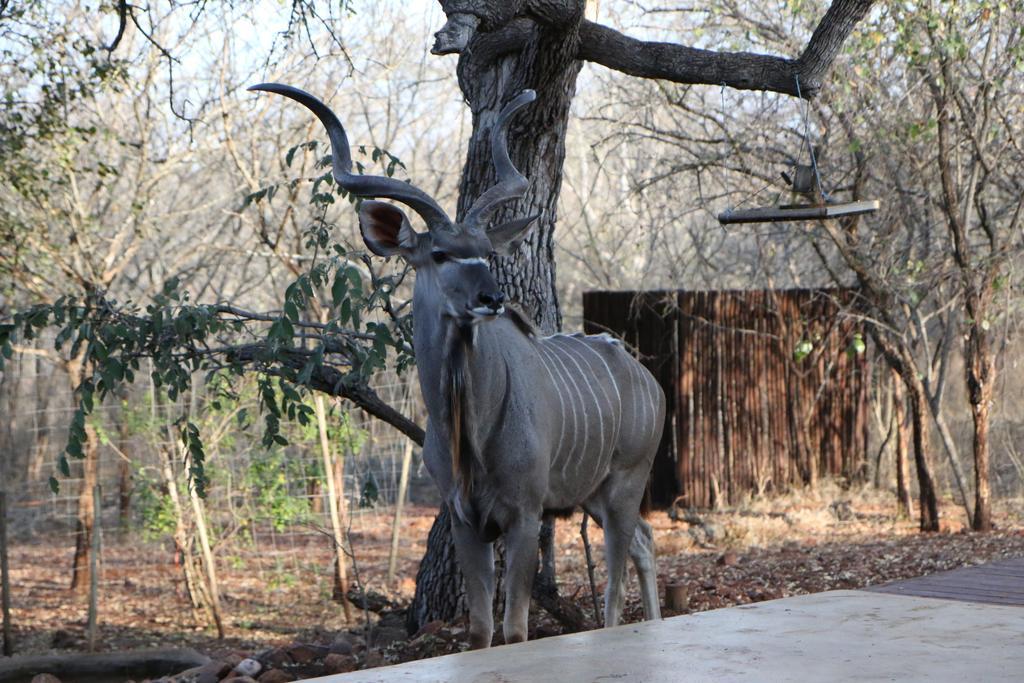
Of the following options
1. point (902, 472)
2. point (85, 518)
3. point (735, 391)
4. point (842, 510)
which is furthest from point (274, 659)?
point (735, 391)

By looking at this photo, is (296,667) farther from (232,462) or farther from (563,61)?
(232,462)

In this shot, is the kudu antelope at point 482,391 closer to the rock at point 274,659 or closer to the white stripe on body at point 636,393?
the white stripe on body at point 636,393

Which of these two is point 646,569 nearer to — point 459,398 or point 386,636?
point 386,636

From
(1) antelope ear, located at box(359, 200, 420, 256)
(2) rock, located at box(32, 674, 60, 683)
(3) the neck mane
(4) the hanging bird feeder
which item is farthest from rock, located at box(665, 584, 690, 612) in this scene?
(2) rock, located at box(32, 674, 60, 683)

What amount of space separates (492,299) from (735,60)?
6.79 feet

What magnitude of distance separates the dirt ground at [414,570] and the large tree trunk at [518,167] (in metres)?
0.29

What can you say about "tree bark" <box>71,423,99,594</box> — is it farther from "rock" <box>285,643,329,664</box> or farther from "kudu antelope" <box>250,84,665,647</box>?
"kudu antelope" <box>250,84,665,647</box>

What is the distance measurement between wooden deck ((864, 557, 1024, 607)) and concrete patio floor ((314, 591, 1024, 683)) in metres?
0.94

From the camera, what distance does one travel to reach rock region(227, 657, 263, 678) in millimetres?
4470

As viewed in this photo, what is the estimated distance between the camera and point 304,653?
4.88 metres

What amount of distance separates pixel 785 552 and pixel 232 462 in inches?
145

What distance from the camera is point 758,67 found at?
491cm

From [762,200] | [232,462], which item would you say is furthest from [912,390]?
[232,462]

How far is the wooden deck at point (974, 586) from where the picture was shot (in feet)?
12.7
